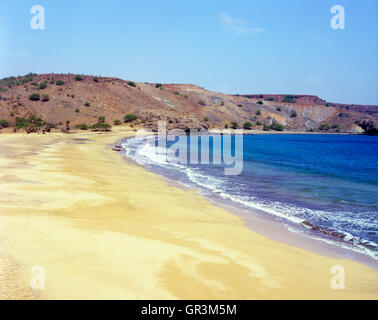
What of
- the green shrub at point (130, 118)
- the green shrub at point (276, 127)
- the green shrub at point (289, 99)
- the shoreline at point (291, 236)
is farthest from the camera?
the green shrub at point (289, 99)

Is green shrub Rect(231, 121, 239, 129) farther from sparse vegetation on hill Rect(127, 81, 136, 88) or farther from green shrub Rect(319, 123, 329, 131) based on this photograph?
green shrub Rect(319, 123, 329, 131)

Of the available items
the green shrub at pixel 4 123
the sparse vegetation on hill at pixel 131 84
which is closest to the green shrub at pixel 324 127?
the sparse vegetation on hill at pixel 131 84

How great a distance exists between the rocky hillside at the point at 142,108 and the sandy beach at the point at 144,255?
45233 millimetres

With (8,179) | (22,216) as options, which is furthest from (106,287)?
(8,179)

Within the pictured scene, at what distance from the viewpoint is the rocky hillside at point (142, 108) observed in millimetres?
69500

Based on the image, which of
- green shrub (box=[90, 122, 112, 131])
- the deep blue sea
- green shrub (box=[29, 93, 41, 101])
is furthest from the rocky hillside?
the deep blue sea

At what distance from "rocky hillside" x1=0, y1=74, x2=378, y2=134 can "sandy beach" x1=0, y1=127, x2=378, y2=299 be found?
148 feet

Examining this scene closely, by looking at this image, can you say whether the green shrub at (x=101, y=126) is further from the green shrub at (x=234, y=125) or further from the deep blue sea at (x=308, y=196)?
the green shrub at (x=234, y=125)

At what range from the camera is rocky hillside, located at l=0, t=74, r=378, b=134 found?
69500 millimetres

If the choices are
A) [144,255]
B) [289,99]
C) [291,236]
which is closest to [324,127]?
[289,99]

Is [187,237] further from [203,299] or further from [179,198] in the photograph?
[179,198]

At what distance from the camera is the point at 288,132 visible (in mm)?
118125

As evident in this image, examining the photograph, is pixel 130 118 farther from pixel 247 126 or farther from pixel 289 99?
pixel 289 99
